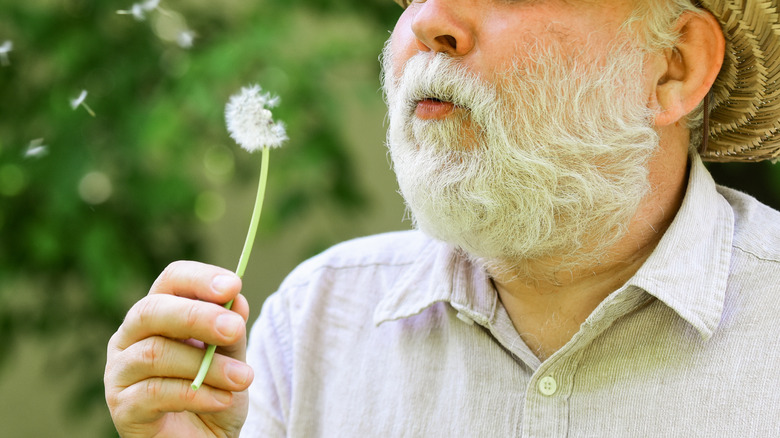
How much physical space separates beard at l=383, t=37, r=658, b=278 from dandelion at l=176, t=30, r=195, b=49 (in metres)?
1.21

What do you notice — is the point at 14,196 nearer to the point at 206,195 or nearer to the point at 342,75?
the point at 206,195

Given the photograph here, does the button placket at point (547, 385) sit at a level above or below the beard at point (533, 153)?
below

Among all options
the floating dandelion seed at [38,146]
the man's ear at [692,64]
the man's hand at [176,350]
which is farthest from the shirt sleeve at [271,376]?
the floating dandelion seed at [38,146]

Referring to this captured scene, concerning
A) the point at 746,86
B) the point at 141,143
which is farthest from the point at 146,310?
the point at 141,143

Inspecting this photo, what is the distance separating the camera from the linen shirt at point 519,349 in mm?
1181

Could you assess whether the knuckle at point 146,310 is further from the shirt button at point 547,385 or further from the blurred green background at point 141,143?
the blurred green background at point 141,143

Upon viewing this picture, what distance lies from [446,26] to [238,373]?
0.60m

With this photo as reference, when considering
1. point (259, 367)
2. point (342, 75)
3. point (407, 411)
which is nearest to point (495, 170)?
point (407, 411)

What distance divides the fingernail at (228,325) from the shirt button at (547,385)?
0.47 meters

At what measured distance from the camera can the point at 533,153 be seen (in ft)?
4.21

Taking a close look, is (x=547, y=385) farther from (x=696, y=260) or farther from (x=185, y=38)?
(x=185, y=38)

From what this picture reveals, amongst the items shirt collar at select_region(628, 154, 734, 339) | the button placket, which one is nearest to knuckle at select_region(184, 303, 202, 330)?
the button placket

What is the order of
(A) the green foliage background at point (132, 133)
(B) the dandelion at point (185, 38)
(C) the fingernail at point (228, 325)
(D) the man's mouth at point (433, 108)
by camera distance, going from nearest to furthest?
(C) the fingernail at point (228, 325) → (D) the man's mouth at point (433, 108) → (A) the green foliage background at point (132, 133) → (B) the dandelion at point (185, 38)

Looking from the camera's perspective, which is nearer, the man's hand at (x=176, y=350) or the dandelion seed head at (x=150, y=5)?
the man's hand at (x=176, y=350)
